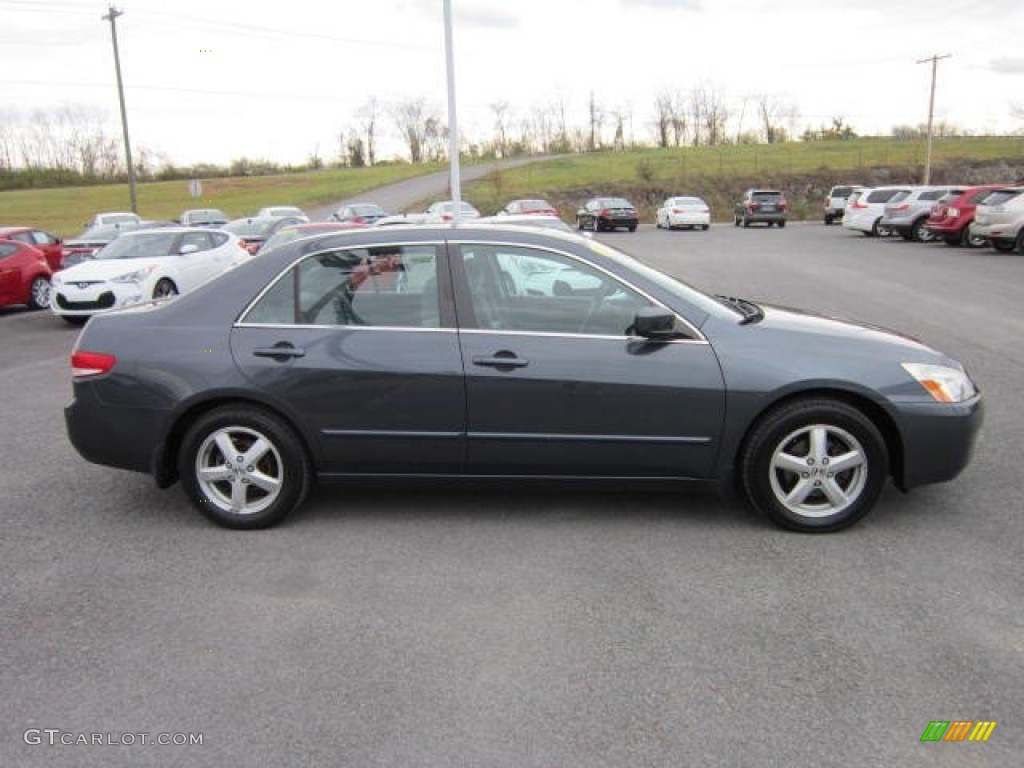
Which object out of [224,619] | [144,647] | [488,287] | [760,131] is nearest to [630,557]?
[488,287]

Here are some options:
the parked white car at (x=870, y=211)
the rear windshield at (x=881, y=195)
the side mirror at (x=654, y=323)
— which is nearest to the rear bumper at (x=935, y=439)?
the side mirror at (x=654, y=323)

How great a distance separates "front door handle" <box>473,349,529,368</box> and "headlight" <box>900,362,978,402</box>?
193 centimetres

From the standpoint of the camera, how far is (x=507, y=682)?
3105mm

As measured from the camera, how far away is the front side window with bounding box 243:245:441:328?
456cm

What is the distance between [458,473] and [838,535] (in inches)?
76.6

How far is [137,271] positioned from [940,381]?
11599mm

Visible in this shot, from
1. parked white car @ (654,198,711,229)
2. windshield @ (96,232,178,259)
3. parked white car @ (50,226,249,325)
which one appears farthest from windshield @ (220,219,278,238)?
parked white car @ (654,198,711,229)

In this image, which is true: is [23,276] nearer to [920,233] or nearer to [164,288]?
[164,288]

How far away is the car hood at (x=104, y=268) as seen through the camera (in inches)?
508

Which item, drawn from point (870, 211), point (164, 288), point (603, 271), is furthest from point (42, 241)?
point (870, 211)

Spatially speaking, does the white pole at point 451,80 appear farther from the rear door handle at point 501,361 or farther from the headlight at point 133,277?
the rear door handle at point 501,361

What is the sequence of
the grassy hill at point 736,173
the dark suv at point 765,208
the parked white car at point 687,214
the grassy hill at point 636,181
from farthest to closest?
Result: 1. the grassy hill at point 636,181
2. the grassy hill at point 736,173
3. the dark suv at point 765,208
4. the parked white car at point 687,214

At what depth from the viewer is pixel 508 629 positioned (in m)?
3.49

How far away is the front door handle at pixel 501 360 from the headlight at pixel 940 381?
6.34ft
